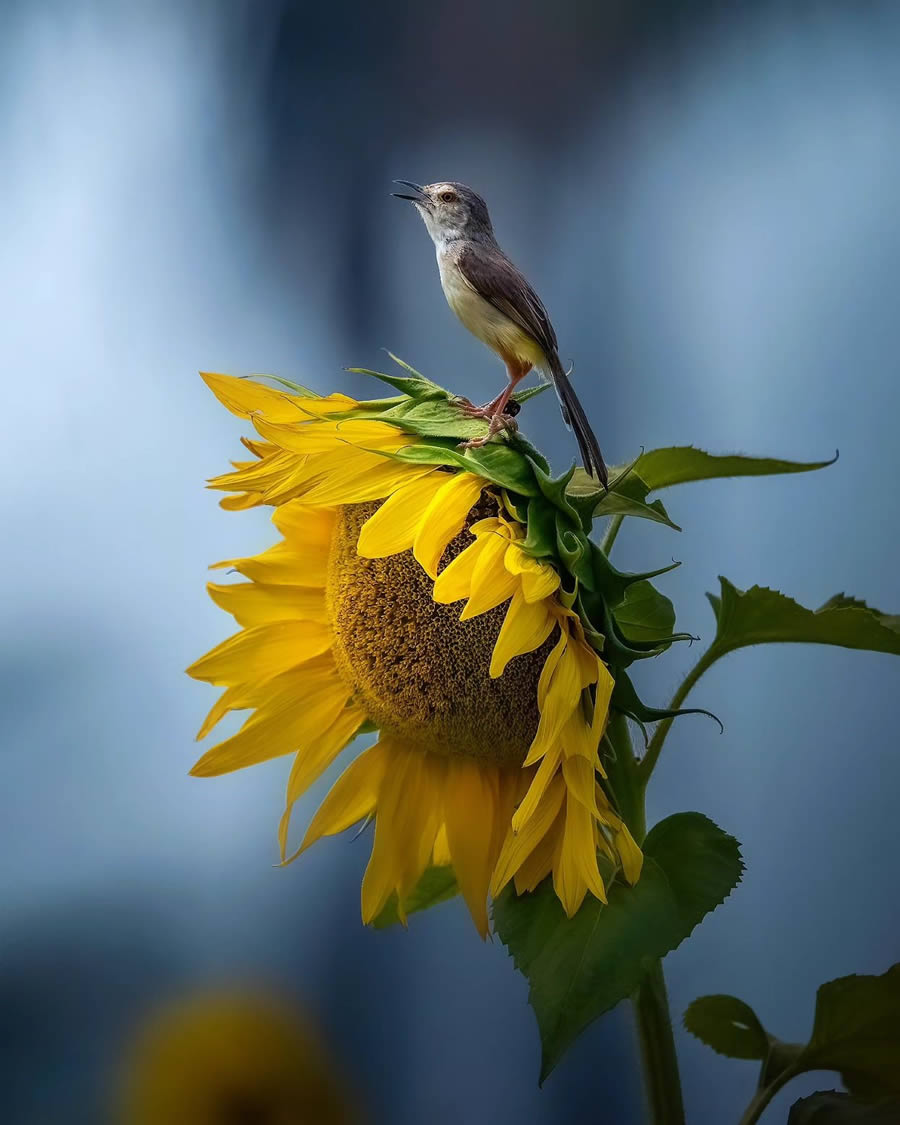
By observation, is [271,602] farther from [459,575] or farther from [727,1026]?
[727,1026]

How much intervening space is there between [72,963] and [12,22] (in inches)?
27.5

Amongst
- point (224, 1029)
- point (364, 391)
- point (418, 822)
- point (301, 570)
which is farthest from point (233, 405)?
point (224, 1029)

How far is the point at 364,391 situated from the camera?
79cm

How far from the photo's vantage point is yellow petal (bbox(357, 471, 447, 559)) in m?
0.32

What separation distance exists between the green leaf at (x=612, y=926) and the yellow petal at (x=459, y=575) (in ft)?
0.40

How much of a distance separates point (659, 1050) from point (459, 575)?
0.22m

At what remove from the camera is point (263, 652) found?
1.36 feet

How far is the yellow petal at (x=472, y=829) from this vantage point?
389mm

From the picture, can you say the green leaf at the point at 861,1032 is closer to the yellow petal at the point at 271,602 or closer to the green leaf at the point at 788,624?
the green leaf at the point at 788,624

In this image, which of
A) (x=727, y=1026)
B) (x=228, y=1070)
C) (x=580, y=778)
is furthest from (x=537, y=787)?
(x=228, y=1070)

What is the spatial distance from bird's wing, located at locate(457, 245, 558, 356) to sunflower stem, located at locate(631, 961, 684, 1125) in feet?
0.82

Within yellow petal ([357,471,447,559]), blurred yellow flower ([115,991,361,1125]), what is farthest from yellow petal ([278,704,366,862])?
blurred yellow flower ([115,991,361,1125])

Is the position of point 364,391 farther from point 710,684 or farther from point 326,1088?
point 326,1088

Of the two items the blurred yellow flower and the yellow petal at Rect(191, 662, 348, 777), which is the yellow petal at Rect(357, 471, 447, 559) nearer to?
the yellow petal at Rect(191, 662, 348, 777)
